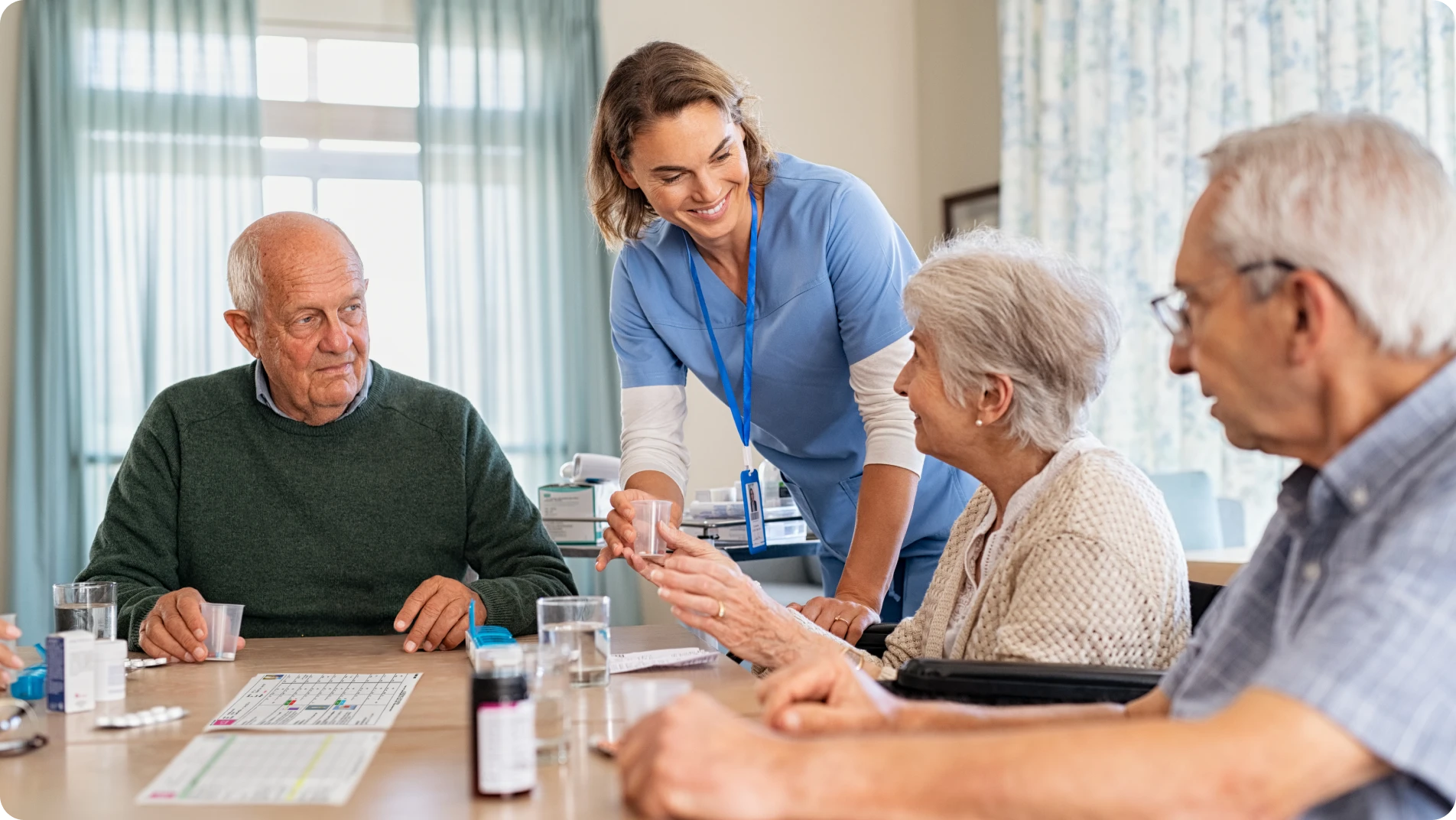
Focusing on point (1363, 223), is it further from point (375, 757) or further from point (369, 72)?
point (369, 72)

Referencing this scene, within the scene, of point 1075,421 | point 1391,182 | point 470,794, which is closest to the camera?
point 1391,182

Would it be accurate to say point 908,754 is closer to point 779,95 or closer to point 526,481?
point 526,481

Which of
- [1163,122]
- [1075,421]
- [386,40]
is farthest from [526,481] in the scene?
[1075,421]

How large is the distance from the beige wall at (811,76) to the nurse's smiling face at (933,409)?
3955 mm

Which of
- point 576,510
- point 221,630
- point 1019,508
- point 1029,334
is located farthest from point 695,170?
point 576,510

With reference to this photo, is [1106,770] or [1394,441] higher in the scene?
[1394,441]

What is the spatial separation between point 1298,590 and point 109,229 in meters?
5.24

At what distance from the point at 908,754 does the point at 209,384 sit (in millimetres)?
1919

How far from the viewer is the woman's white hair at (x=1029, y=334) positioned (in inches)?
66.6

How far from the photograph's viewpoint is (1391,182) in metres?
0.98

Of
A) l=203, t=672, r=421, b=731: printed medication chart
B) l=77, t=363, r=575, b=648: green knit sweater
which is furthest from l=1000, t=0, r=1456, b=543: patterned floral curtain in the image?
l=203, t=672, r=421, b=731: printed medication chart

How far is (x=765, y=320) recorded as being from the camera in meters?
2.42

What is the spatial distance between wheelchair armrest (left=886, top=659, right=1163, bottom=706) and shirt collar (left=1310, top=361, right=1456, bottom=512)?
482mm

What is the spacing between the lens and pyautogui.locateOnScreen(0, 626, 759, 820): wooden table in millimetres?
1144
